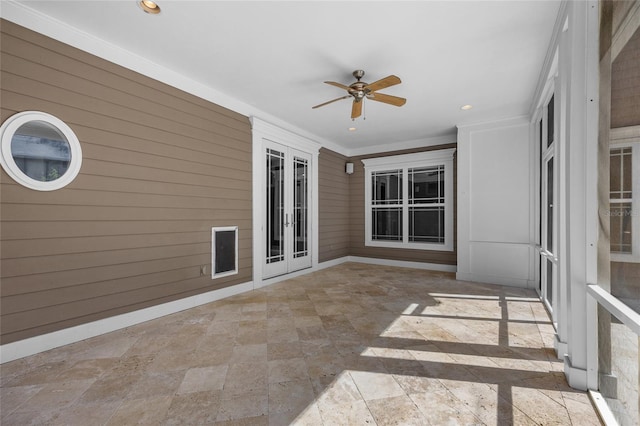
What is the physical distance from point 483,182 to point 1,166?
6168mm

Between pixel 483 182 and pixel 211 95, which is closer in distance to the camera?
pixel 211 95

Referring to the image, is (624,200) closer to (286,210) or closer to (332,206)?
(286,210)

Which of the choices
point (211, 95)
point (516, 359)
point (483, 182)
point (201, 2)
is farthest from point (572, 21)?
point (211, 95)

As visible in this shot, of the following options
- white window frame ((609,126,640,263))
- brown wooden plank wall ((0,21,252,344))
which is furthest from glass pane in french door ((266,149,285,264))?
white window frame ((609,126,640,263))

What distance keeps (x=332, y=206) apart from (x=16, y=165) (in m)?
5.21

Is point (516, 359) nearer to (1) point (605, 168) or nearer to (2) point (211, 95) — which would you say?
(1) point (605, 168)

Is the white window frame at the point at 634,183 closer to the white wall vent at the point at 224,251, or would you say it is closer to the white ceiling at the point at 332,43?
the white ceiling at the point at 332,43

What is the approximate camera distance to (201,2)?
7.54 feet

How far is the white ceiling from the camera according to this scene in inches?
93.5

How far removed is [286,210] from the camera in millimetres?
5258

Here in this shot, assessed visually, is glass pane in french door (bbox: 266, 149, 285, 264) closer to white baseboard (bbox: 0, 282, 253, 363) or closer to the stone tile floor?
white baseboard (bbox: 0, 282, 253, 363)

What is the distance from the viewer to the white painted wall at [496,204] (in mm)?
4660

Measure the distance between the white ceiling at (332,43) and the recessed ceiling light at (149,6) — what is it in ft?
0.19

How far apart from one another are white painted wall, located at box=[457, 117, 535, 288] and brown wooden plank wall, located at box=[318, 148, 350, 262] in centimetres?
273
